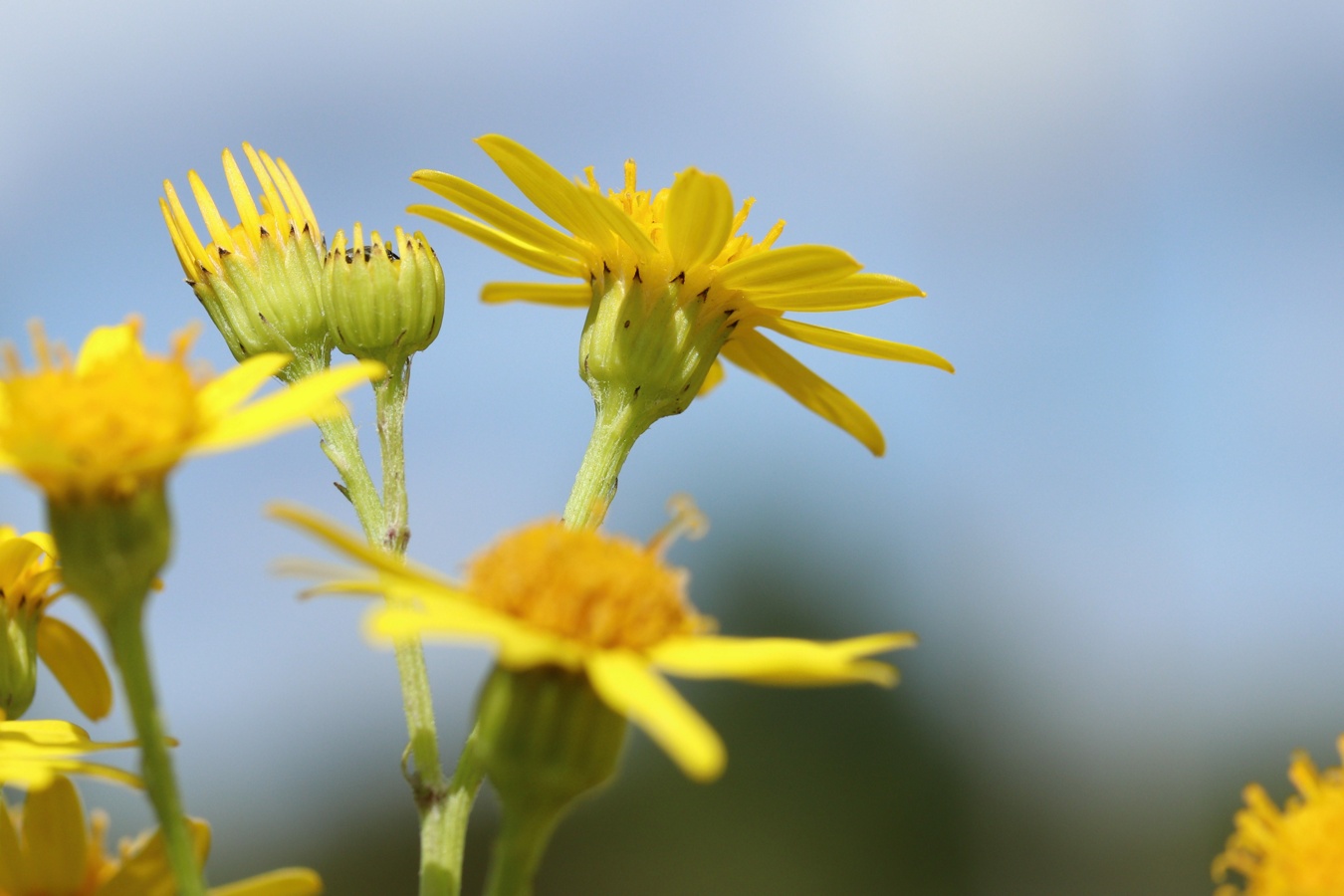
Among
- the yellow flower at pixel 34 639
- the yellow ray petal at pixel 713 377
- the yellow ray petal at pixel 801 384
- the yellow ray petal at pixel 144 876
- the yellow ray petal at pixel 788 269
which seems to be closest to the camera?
the yellow ray petal at pixel 144 876

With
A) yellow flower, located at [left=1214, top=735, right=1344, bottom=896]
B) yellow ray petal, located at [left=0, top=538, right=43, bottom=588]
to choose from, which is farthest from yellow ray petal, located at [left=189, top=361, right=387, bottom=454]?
yellow flower, located at [left=1214, top=735, right=1344, bottom=896]

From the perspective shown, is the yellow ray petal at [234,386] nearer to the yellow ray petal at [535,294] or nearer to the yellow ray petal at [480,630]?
the yellow ray petal at [480,630]

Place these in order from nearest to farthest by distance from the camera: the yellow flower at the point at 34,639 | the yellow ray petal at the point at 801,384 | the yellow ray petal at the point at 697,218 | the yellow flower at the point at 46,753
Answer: the yellow flower at the point at 46,753 < the yellow ray petal at the point at 697,218 < the yellow flower at the point at 34,639 < the yellow ray petal at the point at 801,384

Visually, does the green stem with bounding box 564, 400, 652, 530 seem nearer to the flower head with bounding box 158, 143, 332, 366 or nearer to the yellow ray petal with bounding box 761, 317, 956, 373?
the yellow ray petal with bounding box 761, 317, 956, 373

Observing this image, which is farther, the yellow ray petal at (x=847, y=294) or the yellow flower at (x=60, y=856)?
the yellow ray petal at (x=847, y=294)

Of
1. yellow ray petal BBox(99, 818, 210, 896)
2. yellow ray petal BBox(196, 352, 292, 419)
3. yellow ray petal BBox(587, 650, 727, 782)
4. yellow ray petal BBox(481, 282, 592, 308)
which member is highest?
yellow ray petal BBox(481, 282, 592, 308)

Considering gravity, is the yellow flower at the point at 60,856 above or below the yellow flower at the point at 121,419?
below

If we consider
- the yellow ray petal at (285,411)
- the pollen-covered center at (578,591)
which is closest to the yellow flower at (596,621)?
the pollen-covered center at (578,591)

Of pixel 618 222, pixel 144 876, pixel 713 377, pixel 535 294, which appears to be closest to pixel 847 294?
pixel 618 222
